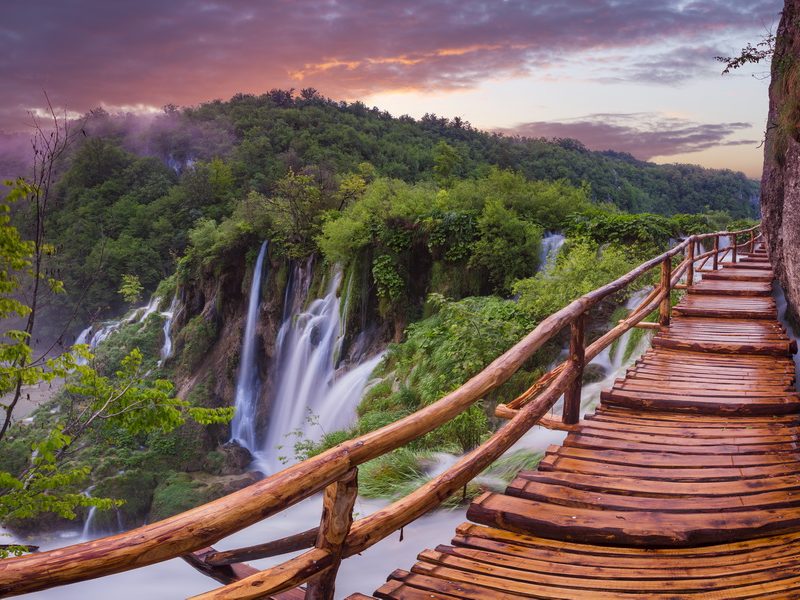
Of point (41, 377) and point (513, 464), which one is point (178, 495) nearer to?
point (41, 377)

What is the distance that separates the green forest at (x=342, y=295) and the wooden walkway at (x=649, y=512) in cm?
267

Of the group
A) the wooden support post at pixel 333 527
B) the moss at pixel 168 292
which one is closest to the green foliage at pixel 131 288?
the moss at pixel 168 292

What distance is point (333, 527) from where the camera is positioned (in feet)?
6.68

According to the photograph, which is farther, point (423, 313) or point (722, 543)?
point (423, 313)

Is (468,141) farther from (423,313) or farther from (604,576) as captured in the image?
(604,576)

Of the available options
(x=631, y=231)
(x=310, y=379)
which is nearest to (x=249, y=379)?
(x=310, y=379)

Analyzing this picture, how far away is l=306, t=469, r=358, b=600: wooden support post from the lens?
2016mm

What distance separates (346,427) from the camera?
13945 millimetres

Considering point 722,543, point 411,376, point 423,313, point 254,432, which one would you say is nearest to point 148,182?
point 254,432

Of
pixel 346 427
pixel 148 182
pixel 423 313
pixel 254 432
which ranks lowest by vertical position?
pixel 254 432

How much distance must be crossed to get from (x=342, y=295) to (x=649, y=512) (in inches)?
624

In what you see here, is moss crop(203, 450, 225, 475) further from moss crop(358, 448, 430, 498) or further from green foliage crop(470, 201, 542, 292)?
moss crop(358, 448, 430, 498)

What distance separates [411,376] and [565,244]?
6.15 meters

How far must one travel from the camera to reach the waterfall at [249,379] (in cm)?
2119
